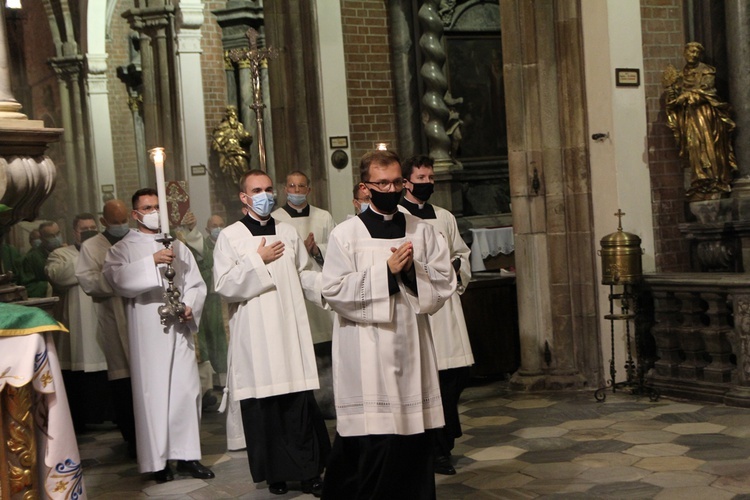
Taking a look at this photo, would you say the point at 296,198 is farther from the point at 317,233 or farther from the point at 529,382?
the point at 529,382

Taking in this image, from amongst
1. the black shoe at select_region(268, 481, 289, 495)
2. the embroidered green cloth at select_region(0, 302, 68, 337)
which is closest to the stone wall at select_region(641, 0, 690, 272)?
the black shoe at select_region(268, 481, 289, 495)

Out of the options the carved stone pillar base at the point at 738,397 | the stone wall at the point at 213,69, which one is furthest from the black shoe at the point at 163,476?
the stone wall at the point at 213,69

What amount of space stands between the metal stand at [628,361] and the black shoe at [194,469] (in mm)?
3237

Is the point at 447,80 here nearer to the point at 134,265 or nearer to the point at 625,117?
the point at 625,117

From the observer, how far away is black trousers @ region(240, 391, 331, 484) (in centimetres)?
568

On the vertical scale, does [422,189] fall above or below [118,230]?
above

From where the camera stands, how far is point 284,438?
18.8 feet

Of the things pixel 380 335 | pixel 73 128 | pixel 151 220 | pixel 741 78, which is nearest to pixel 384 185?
pixel 380 335

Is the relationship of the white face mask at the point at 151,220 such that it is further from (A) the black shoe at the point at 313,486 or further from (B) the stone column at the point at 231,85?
(B) the stone column at the point at 231,85

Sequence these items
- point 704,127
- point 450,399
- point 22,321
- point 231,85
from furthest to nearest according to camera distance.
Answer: point 231,85 < point 704,127 < point 450,399 < point 22,321

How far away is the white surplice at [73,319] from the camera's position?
8188mm

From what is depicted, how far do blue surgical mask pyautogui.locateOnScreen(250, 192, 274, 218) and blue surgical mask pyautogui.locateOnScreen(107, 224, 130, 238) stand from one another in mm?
1857

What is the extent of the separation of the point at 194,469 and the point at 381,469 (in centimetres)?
206

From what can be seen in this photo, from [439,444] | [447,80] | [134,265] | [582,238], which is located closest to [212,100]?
[447,80]
